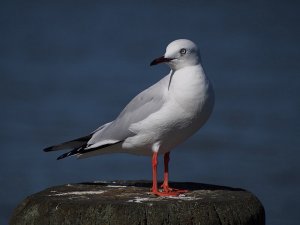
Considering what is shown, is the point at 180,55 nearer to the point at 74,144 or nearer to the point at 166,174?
the point at 166,174

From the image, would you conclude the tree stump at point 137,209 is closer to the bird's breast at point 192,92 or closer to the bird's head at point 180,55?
the bird's breast at point 192,92

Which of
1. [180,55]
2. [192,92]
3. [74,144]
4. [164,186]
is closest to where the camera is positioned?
[192,92]

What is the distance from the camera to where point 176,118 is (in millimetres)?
5117

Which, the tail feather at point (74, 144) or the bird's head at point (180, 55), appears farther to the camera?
the tail feather at point (74, 144)

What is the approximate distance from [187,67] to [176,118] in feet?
1.37

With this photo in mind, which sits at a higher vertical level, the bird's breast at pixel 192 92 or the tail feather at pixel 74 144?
the bird's breast at pixel 192 92

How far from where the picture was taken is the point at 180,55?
521cm

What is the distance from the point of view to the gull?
510 centimetres

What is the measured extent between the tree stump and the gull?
0.40 metres

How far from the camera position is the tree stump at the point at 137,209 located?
14.4 ft

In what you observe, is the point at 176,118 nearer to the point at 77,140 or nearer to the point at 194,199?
the point at 194,199

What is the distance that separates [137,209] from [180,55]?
139 centimetres

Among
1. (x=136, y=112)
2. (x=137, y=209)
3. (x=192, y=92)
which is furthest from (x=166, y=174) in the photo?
(x=137, y=209)

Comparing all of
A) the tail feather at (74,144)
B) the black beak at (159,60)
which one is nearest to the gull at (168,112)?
the black beak at (159,60)
